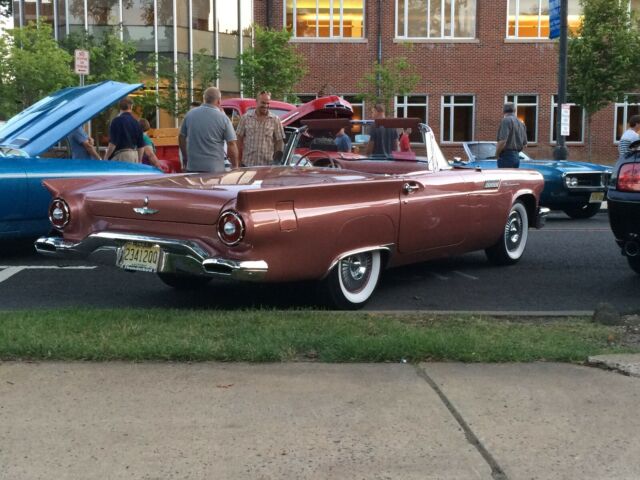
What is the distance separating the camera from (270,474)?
10.9 feet

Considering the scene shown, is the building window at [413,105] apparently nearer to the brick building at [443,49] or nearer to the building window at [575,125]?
the brick building at [443,49]

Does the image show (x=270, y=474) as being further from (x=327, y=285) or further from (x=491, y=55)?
(x=491, y=55)

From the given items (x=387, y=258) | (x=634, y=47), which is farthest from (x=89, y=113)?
(x=634, y=47)

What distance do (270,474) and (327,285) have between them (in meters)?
2.79

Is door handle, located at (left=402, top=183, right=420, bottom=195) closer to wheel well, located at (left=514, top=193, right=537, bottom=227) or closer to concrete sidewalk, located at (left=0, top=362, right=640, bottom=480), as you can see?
concrete sidewalk, located at (left=0, top=362, right=640, bottom=480)

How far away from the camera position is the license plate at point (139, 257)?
5.70 meters

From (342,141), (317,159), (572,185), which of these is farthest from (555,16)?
(317,159)

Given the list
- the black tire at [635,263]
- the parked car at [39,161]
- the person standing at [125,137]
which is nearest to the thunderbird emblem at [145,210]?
the parked car at [39,161]

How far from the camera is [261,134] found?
378 inches

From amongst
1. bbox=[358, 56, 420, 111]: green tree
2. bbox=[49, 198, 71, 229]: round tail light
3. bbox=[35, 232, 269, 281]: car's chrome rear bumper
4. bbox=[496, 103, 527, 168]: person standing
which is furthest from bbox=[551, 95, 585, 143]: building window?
bbox=[35, 232, 269, 281]: car's chrome rear bumper

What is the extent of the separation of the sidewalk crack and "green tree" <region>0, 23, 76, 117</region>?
1937cm

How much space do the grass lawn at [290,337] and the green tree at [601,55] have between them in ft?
79.4

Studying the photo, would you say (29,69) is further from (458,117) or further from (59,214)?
(458,117)

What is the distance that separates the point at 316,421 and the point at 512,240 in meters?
5.23
